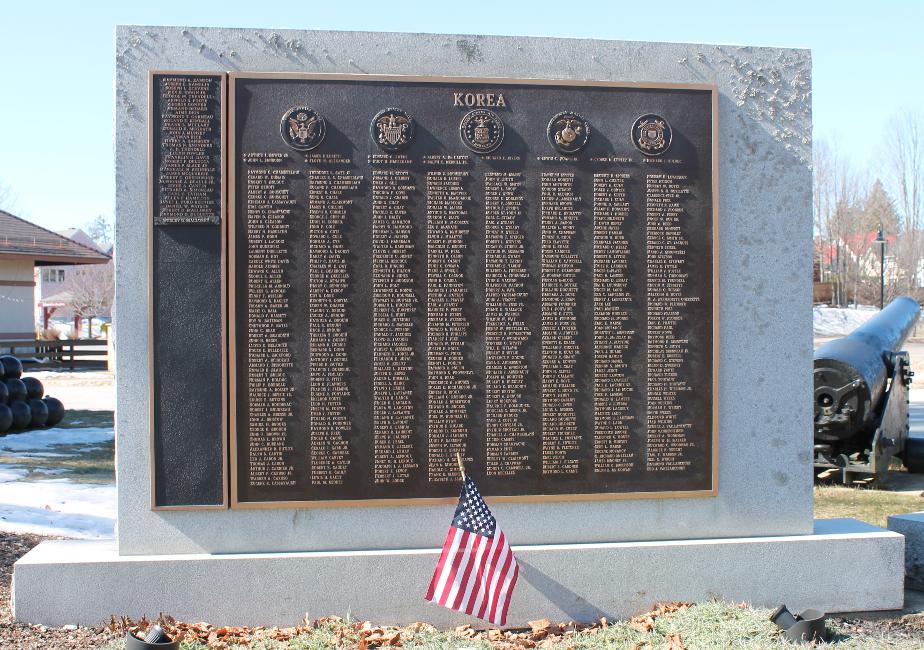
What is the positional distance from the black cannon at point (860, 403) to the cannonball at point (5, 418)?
41.8ft

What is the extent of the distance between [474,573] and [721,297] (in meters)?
2.48

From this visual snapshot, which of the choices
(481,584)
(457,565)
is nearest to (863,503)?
(481,584)

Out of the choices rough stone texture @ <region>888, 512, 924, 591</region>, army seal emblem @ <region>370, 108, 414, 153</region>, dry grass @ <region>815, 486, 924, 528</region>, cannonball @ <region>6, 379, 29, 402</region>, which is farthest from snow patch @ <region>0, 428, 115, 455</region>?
rough stone texture @ <region>888, 512, 924, 591</region>

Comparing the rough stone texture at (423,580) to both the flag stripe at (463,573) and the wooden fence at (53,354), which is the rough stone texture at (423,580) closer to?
the flag stripe at (463,573)

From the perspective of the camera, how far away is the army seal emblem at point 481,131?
576cm

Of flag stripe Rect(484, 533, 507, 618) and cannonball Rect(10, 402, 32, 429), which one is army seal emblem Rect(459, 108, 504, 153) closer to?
flag stripe Rect(484, 533, 507, 618)

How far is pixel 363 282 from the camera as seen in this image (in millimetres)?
5711

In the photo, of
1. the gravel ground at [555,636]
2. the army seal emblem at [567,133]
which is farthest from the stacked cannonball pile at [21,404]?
the army seal emblem at [567,133]

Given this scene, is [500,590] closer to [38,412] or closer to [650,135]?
[650,135]

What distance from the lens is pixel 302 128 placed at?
564cm

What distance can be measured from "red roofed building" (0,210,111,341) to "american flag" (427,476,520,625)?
2776cm

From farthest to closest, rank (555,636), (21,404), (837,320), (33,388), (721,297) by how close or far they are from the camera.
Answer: (837,320), (33,388), (21,404), (721,297), (555,636)

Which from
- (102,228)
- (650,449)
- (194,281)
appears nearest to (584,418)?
(650,449)

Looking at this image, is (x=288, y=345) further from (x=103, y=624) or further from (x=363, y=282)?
(x=103, y=624)
